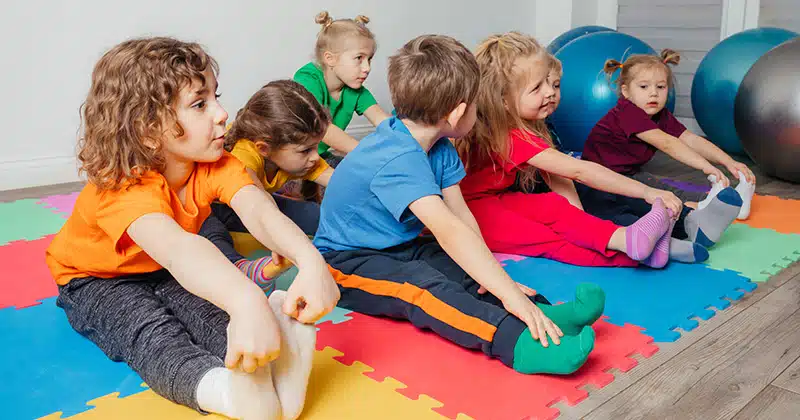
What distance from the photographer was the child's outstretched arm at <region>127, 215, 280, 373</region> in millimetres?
1053

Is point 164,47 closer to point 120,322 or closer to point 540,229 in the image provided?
point 120,322

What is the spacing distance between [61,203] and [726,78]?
294 centimetres

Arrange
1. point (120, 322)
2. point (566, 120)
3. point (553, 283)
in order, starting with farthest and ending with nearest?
point (566, 120), point (553, 283), point (120, 322)

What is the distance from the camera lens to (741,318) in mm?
1632

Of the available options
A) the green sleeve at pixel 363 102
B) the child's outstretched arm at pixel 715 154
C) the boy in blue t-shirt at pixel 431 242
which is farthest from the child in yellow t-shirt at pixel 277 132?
the child's outstretched arm at pixel 715 154

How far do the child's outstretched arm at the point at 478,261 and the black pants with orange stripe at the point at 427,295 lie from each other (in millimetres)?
27

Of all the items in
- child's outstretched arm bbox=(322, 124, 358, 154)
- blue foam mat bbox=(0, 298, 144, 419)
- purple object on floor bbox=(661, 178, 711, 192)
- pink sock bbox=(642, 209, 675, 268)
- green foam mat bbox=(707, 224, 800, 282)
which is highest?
child's outstretched arm bbox=(322, 124, 358, 154)

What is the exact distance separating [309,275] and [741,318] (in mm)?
1034

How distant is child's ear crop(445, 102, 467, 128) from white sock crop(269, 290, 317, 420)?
2.16 ft

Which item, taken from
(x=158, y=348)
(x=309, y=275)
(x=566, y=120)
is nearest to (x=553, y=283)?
(x=309, y=275)

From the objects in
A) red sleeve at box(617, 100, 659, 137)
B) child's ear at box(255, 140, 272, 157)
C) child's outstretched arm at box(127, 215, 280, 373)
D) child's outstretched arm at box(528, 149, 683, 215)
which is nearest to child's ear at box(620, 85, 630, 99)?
red sleeve at box(617, 100, 659, 137)

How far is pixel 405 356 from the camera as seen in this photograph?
145 centimetres

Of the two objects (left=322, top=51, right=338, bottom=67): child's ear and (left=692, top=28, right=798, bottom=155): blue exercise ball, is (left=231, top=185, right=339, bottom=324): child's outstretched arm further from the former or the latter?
(left=692, top=28, right=798, bottom=155): blue exercise ball

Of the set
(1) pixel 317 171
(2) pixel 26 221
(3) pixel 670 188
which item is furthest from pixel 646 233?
(2) pixel 26 221
